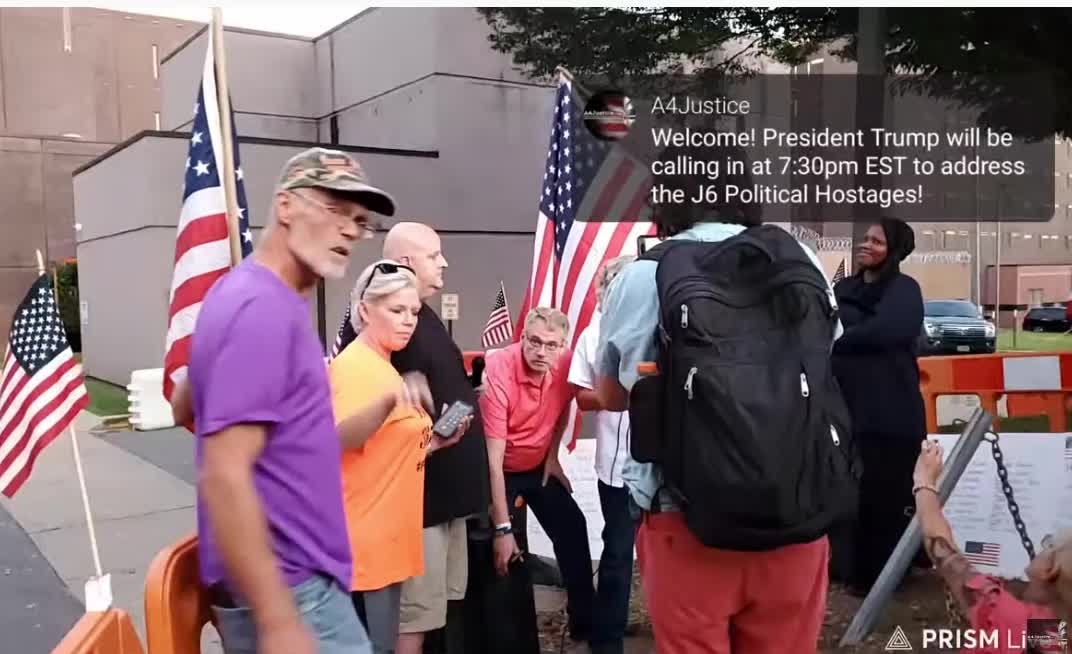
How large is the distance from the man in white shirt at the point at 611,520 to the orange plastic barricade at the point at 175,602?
167 centimetres

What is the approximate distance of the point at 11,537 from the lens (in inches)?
238

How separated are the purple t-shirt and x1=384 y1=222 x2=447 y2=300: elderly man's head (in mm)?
1319

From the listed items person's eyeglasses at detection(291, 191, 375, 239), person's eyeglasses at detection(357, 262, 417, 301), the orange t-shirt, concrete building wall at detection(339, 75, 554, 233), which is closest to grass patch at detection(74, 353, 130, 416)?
concrete building wall at detection(339, 75, 554, 233)

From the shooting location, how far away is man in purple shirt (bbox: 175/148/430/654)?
4.91ft

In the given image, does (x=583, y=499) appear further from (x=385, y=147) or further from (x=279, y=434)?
(x=385, y=147)

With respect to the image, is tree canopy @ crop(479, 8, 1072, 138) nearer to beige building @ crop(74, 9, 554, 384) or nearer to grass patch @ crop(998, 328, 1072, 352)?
grass patch @ crop(998, 328, 1072, 352)

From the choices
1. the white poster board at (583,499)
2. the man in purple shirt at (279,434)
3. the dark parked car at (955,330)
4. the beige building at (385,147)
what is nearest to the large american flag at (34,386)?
the man in purple shirt at (279,434)

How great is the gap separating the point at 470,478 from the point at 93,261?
1373 cm

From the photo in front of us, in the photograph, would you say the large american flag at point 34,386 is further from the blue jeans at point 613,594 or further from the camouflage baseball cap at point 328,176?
the blue jeans at point 613,594

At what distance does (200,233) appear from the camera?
9.66ft

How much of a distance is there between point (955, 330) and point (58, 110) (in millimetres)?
28857

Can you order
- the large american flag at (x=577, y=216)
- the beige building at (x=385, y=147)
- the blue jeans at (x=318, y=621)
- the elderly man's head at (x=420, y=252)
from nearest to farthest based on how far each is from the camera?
the blue jeans at (x=318, y=621), the elderly man's head at (x=420, y=252), the large american flag at (x=577, y=216), the beige building at (x=385, y=147)

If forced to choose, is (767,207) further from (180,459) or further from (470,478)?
(180,459)

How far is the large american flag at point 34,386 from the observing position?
3.23 metres
